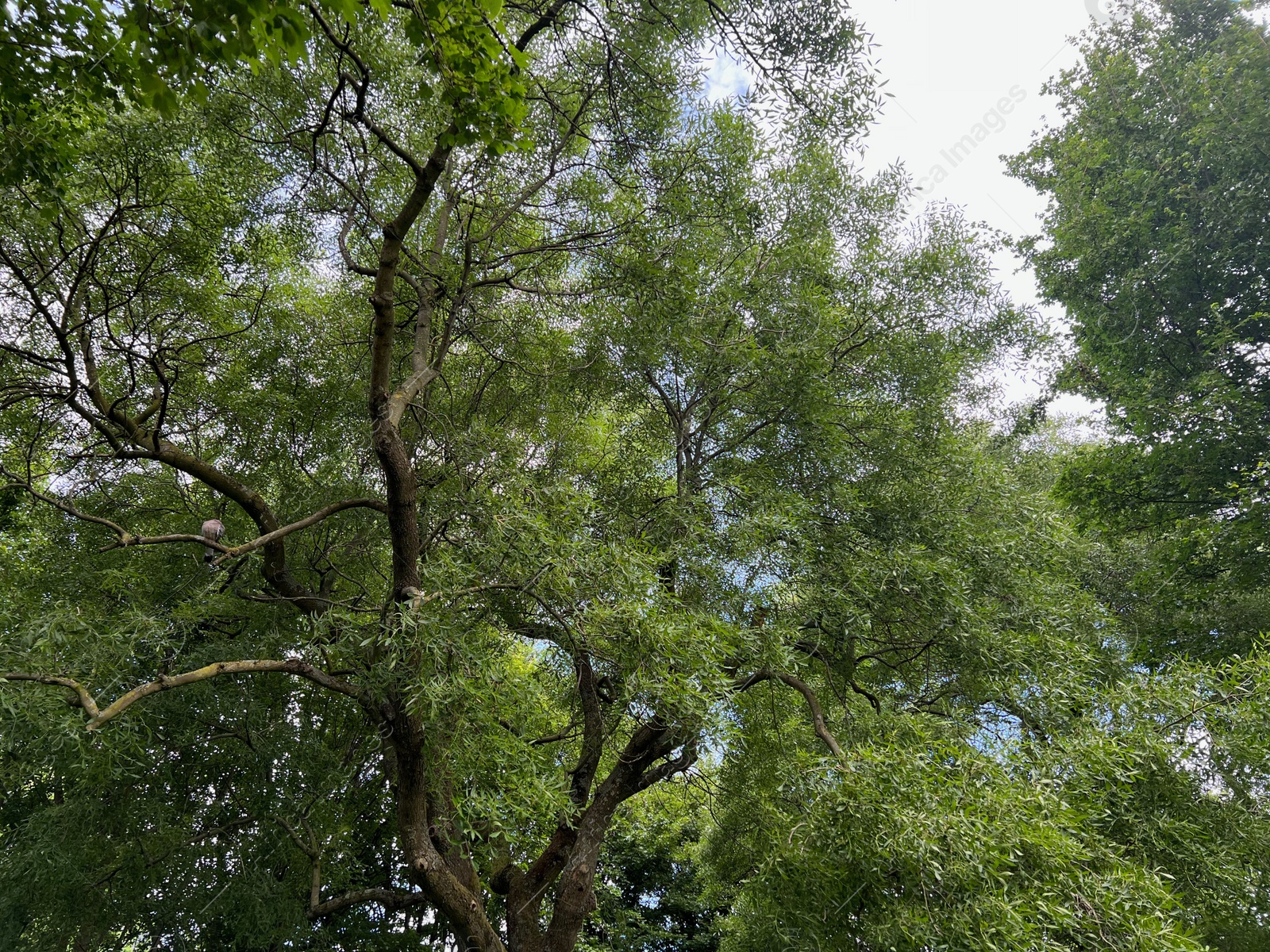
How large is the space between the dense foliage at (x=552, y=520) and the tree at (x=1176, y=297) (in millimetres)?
118

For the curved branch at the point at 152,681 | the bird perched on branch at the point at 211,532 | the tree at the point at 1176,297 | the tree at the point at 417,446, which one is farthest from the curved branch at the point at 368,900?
the tree at the point at 1176,297

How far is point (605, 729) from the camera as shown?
7598mm

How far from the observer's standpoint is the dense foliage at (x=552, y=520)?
4633 millimetres

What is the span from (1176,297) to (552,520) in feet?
27.3

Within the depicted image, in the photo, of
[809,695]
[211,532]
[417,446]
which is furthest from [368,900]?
[809,695]

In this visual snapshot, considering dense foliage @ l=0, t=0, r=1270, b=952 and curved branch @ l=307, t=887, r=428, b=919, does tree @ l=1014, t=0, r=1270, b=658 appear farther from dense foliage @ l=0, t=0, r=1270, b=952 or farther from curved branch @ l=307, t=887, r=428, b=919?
curved branch @ l=307, t=887, r=428, b=919

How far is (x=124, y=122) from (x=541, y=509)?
4874 mm

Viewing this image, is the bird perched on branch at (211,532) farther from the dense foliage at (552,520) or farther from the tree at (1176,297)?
the tree at (1176,297)

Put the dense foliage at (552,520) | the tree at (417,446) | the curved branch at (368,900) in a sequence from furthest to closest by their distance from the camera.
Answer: the curved branch at (368,900), the tree at (417,446), the dense foliage at (552,520)

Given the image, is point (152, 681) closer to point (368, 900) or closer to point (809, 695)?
point (368, 900)

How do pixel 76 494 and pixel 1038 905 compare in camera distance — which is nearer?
pixel 1038 905

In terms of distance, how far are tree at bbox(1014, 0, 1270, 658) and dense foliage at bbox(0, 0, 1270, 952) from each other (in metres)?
0.12

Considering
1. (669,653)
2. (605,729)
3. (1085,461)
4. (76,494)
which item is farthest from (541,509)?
(1085,461)

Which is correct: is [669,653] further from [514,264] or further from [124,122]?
[124,122]
